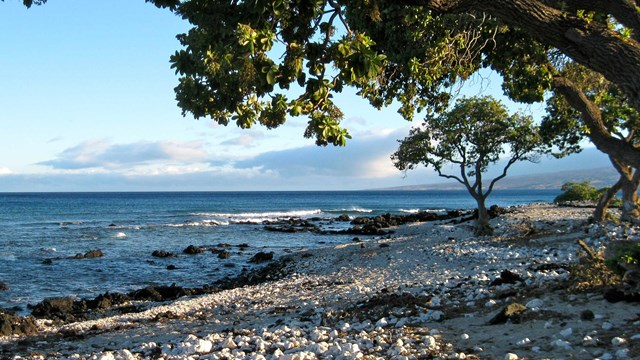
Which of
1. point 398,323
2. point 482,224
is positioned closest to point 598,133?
point 398,323

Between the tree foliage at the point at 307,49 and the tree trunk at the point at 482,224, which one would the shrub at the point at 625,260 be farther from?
the tree trunk at the point at 482,224

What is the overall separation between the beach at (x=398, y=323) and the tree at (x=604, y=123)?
233cm

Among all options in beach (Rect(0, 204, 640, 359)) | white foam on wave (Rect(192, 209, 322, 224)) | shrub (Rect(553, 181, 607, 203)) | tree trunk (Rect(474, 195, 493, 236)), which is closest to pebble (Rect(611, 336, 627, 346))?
beach (Rect(0, 204, 640, 359))

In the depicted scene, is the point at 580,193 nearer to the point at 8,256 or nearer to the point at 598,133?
the point at 598,133

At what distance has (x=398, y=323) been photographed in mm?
9180

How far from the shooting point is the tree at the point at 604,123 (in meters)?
17.5

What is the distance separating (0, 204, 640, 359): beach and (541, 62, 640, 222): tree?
7.65 feet

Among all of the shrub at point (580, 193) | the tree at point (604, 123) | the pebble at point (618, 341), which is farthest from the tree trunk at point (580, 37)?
the shrub at point (580, 193)

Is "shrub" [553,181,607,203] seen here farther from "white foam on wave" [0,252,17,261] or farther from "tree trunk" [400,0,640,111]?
"tree trunk" [400,0,640,111]

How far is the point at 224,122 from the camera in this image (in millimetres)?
8094

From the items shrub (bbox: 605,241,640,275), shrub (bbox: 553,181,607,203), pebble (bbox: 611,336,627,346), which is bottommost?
pebble (bbox: 611,336,627,346)

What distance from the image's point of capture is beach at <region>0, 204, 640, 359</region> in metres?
7.38

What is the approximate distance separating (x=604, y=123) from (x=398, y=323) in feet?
51.0

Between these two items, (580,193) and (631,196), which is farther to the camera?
(580,193)
